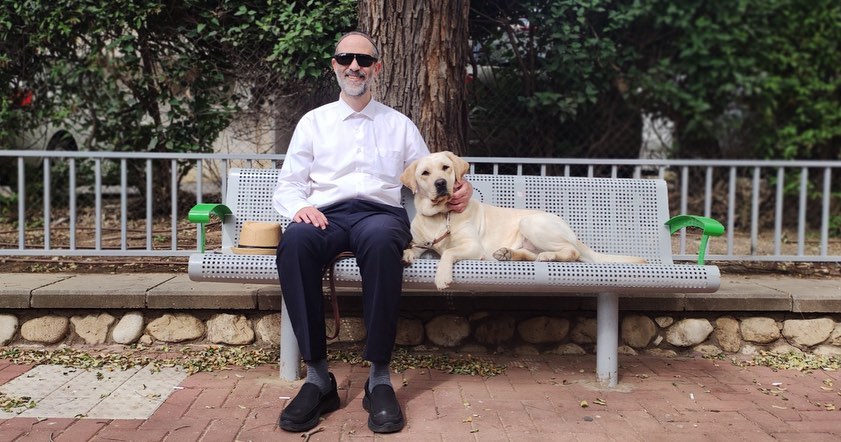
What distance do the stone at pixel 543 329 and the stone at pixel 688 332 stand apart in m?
0.59

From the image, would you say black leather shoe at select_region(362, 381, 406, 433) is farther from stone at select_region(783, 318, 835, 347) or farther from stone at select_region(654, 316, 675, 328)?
stone at select_region(783, 318, 835, 347)

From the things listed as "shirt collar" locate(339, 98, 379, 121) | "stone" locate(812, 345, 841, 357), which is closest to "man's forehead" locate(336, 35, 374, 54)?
"shirt collar" locate(339, 98, 379, 121)

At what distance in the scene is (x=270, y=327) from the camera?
4102 mm

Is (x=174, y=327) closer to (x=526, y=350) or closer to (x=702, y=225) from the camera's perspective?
(x=526, y=350)

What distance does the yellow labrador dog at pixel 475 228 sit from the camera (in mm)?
3492

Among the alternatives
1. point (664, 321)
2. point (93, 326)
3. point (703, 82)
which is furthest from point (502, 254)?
point (703, 82)

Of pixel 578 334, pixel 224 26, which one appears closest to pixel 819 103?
pixel 578 334

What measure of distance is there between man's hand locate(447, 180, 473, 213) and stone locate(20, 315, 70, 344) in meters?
2.25

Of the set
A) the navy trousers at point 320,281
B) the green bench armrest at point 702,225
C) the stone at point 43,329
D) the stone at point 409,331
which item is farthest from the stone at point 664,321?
the stone at point 43,329

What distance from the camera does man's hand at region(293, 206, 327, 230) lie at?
326cm

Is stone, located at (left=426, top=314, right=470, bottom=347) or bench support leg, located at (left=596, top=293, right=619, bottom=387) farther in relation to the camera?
stone, located at (left=426, top=314, right=470, bottom=347)

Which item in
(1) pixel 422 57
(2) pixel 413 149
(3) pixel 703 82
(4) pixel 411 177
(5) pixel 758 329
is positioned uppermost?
(3) pixel 703 82

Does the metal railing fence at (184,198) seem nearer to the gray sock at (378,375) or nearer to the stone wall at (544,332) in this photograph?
the stone wall at (544,332)

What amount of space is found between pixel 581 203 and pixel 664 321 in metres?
0.85
